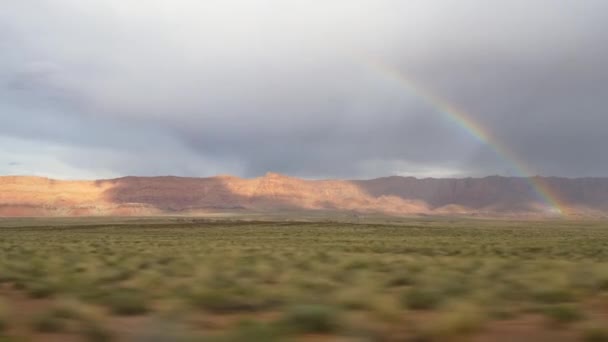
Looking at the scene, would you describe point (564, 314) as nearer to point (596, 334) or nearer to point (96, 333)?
point (596, 334)

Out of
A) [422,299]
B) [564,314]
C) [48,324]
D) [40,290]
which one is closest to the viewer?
[48,324]

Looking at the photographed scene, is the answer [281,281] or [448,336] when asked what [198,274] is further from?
[448,336]

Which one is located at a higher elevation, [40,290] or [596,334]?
[596,334]

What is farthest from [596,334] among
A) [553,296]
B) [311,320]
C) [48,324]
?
[48,324]

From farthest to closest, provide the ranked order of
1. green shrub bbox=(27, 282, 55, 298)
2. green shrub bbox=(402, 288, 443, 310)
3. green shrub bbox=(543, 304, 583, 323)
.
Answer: green shrub bbox=(27, 282, 55, 298), green shrub bbox=(402, 288, 443, 310), green shrub bbox=(543, 304, 583, 323)

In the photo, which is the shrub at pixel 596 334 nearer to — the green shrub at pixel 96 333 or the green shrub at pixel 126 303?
the green shrub at pixel 96 333

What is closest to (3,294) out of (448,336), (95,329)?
(95,329)

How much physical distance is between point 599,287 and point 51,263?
14390 mm

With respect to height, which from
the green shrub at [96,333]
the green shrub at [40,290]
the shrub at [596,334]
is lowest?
the green shrub at [40,290]

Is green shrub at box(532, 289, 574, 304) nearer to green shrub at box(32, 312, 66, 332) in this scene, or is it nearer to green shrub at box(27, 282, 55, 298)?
green shrub at box(32, 312, 66, 332)

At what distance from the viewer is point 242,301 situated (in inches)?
348

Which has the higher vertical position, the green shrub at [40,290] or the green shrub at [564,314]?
the green shrub at [564,314]

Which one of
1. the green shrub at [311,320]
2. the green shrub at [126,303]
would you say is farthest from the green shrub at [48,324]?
the green shrub at [311,320]

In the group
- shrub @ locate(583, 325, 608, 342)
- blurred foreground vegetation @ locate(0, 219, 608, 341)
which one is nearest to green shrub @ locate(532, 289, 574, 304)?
blurred foreground vegetation @ locate(0, 219, 608, 341)
